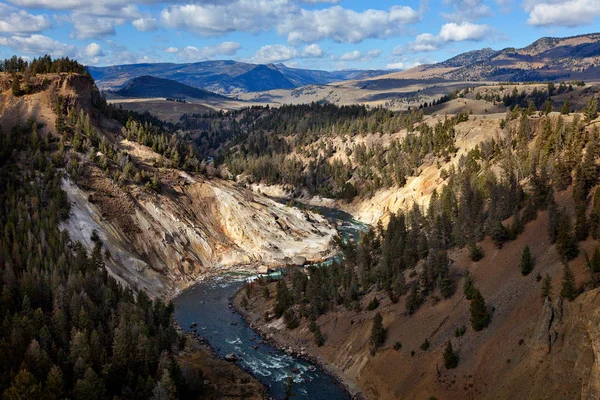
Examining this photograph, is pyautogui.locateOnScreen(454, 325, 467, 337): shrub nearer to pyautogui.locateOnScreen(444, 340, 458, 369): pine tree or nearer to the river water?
pyautogui.locateOnScreen(444, 340, 458, 369): pine tree

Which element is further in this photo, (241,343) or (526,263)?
(241,343)

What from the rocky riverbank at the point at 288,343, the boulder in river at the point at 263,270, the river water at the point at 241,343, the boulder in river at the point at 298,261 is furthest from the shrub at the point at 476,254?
the boulder in river at the point at 263,270

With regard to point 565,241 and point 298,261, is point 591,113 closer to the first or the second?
point 565,241

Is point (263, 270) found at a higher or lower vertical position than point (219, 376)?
higher

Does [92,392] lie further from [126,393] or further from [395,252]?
[395,252]

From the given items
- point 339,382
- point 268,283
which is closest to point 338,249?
point 268,283

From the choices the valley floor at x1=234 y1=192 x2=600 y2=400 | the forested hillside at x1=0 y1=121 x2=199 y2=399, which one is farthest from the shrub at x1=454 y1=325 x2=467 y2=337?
the forested hillside at x1=0 y1=121 x2=199 y2=399

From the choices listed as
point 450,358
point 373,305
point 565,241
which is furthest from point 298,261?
point 565,241

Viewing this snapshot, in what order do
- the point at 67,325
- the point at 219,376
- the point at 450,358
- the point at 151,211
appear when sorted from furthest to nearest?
the point at 151,211, the point at 219,376, the point at 67,325, the point at 450,358
